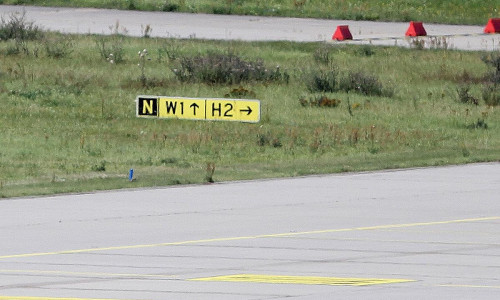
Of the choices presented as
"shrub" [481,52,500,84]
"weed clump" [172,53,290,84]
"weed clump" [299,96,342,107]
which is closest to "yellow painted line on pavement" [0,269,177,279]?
"weed clump" [299,96,342,107]

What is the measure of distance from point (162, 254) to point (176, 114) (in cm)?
1330

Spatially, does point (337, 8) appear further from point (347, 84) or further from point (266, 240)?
point (266, 240)

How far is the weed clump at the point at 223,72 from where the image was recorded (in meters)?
34.4

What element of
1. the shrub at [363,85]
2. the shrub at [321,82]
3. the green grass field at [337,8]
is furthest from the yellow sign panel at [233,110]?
the green grass field at [337,8]

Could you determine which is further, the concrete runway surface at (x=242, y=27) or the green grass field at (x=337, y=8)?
the green grass field at (x=337, y=8)

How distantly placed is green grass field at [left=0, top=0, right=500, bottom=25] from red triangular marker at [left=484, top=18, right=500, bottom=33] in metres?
2.79

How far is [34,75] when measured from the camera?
34156 mm

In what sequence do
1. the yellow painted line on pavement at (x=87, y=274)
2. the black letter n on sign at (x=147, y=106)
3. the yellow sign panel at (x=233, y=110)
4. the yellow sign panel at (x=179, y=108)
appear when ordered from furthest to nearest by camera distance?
the black letter n on sign at (x=147, y=106)
the yellow sign panel at (x=179, y=108)
the yellow sign panel at (x=233, y=110)
the yellow painted line on pavement at (x=87, y=274)

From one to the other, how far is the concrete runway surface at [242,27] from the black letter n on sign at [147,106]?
1297 centimetres

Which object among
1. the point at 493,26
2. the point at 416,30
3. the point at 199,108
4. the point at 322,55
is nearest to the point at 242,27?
the point at 416,30

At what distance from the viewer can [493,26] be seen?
147ft

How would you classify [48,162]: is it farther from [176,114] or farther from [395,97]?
[395,97]

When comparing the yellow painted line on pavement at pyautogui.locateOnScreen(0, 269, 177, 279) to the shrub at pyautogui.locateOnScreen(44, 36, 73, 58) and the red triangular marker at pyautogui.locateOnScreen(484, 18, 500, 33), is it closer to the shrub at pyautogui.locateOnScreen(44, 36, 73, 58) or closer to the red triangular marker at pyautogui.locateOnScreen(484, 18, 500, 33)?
the shrub at pyautogui.locateOnScreen(44, 36, 73, 58)

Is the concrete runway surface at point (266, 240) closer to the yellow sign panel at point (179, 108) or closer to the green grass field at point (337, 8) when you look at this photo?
the yellow sign panel at point (179, 108)
